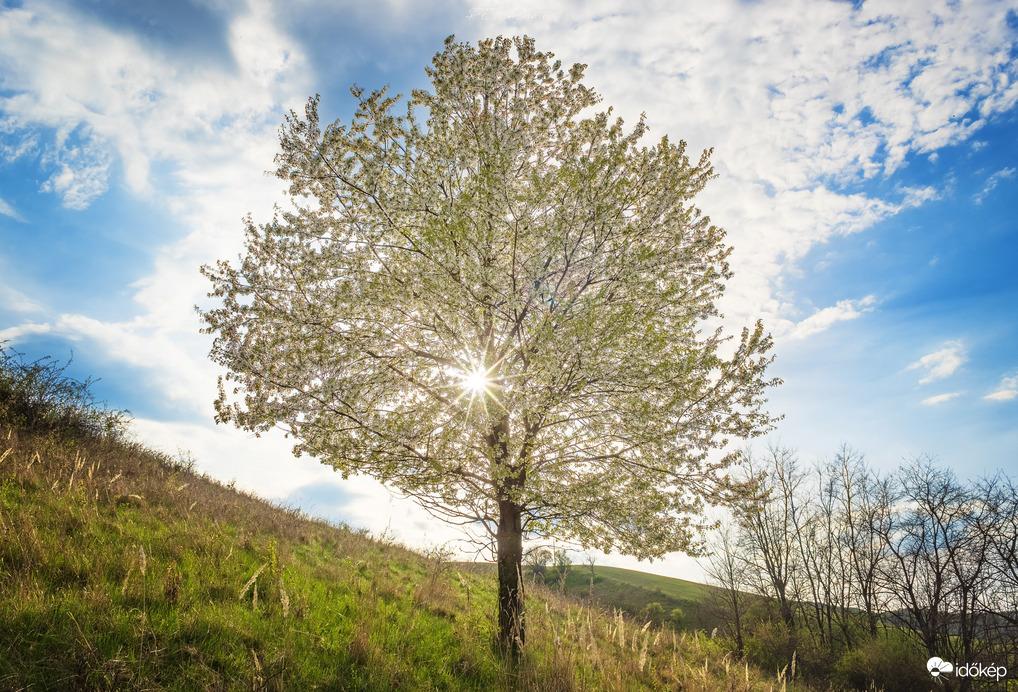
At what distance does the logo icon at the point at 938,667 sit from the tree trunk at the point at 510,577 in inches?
937

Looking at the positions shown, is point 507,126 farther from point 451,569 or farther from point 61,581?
point 451,569

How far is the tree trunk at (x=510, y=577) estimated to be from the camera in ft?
22.0

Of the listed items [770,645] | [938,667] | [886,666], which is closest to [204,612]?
[938,667]

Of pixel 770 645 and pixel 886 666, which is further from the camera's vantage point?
pixel 770 645

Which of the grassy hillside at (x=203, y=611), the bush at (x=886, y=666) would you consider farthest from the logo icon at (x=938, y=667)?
the grassy hillside at (x=203, y=611)

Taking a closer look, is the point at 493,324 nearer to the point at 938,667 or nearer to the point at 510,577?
the point at 510,577

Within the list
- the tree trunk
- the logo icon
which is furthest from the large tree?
the logo icon

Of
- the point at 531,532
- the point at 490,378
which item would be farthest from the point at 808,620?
the point at 490,378

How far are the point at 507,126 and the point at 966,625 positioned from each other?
94.2 ft

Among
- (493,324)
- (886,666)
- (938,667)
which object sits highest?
(493,324)

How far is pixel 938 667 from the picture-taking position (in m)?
18.4

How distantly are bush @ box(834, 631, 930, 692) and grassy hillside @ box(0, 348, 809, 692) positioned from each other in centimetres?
1899

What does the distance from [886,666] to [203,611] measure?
29108 mm

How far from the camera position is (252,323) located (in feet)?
22.8
